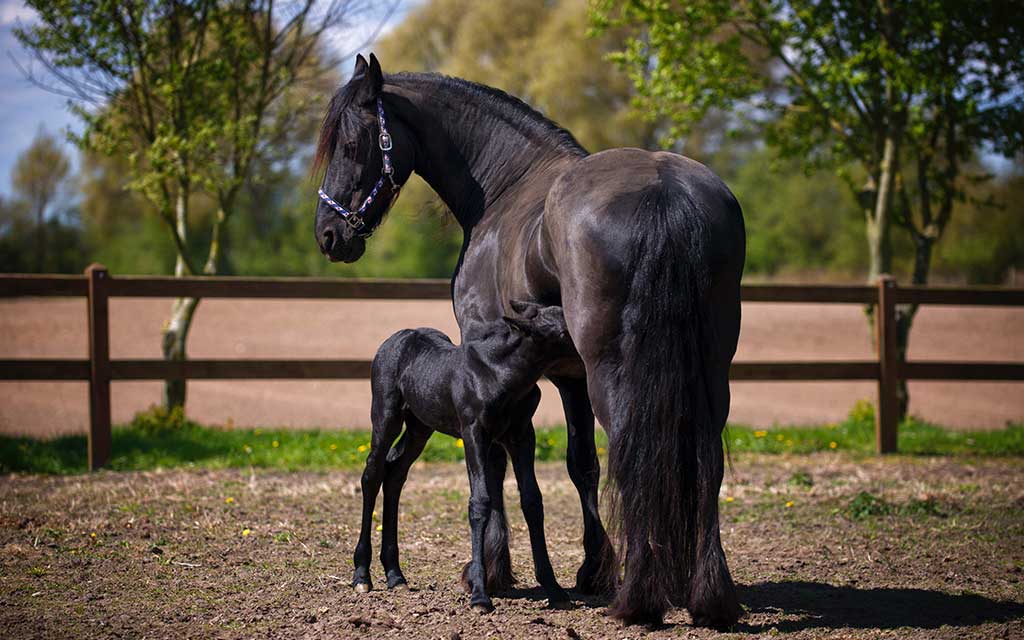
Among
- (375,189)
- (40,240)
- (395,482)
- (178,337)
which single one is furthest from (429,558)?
(40,240)

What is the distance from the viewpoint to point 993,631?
384 centimetres

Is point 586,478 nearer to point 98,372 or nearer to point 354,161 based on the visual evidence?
point 354,161

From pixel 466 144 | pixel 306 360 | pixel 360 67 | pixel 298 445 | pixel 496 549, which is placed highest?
pixel 360 67

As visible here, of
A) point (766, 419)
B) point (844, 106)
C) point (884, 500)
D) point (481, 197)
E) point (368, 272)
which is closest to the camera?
point (481, 197)

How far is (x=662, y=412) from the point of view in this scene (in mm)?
3611

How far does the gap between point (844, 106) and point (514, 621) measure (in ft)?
28.9

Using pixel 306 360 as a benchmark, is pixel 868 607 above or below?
below

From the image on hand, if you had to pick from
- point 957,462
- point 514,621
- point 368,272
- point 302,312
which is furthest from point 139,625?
point 368,272

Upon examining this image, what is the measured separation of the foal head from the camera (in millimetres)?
4785

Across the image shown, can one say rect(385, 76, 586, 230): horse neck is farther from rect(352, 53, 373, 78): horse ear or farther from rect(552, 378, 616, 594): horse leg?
rect(552, 378, 616, 594): horse leg

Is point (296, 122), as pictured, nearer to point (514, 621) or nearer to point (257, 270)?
point (514, 621)

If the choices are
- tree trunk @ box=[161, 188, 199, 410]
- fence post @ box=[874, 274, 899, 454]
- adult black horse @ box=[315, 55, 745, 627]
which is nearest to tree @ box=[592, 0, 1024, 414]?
fence post @ box=[874, 274, 899, 454]

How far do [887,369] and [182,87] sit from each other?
7.48 meters

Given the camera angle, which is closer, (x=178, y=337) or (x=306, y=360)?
(x=306, y=360)
